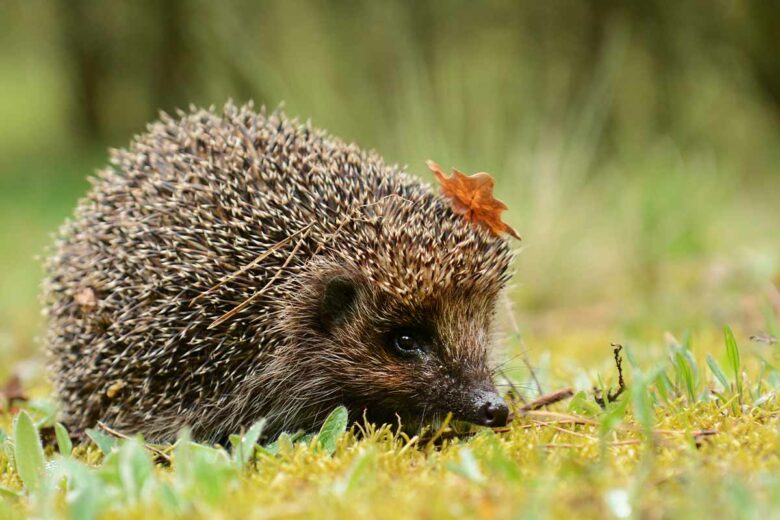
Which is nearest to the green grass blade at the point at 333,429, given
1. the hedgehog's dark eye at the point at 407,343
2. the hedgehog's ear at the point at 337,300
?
the hedgehog's dark eye at the point at 407,343

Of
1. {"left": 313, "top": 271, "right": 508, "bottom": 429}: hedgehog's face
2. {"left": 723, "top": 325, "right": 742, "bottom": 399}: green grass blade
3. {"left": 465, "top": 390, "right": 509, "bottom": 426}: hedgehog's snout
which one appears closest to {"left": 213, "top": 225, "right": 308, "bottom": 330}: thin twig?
{"left": 313, "top": 271, "right": 508, "bottom": 429}: hedgehog's face

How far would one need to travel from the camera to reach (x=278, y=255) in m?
4.75

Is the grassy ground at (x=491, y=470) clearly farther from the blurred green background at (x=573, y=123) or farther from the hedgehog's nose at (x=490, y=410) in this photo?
the blurred green background at (x=573, y=123)

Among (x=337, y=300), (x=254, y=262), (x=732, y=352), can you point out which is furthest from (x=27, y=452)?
(x=732, y=352)

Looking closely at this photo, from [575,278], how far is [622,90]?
4.61m

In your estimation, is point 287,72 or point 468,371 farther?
point 287,72

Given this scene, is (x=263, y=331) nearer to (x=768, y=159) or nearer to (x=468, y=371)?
(x=468, y=371)

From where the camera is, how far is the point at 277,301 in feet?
15.4

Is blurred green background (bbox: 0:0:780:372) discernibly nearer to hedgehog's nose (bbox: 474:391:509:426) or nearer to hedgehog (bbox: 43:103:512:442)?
hedgehog (bbox: 43:103:512:442)

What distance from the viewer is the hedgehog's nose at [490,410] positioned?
4.09 meters

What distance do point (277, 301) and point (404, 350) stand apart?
2.33 feet

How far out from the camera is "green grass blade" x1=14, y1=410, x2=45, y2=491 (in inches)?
146

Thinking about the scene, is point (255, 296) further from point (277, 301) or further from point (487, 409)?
point (487, 409)

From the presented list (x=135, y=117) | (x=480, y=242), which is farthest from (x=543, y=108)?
(x=135, y=117)
